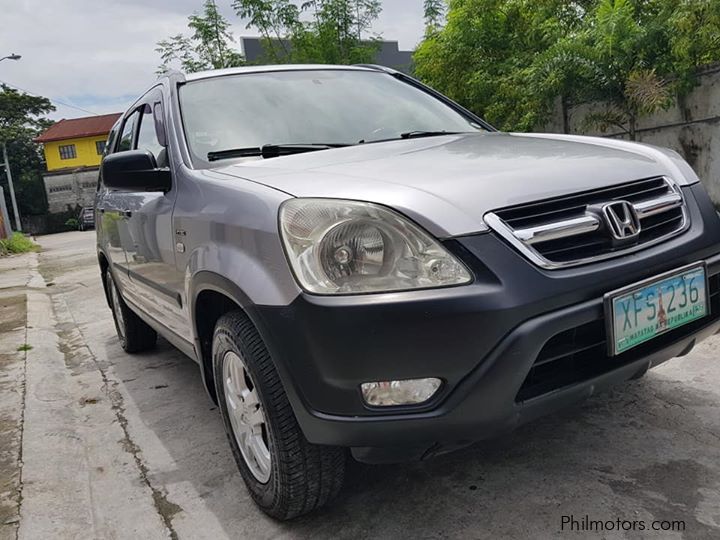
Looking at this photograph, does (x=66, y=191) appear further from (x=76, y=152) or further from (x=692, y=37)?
(x=692, y=37)

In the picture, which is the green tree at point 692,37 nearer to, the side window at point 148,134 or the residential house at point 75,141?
the side window at point 148,134

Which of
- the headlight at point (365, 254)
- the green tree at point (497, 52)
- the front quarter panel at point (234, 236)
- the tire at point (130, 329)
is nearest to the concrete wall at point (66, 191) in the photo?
the green tree at point (497, 52)

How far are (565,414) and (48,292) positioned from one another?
767 cm

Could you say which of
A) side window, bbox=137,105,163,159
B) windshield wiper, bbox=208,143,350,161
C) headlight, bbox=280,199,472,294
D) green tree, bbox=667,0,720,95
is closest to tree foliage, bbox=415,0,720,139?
green tree, bbox=667,0,720,95

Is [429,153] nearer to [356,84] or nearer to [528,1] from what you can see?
[356,84]

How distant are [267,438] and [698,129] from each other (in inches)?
245

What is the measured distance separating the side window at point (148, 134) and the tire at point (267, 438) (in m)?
1.21

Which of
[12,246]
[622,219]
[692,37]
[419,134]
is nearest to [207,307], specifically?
[419,134]

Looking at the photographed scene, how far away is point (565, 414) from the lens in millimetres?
2699

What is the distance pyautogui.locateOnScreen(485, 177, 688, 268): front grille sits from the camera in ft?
5.62

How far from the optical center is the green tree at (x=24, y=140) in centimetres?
4116

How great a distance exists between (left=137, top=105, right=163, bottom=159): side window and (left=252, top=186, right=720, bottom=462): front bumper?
160cm

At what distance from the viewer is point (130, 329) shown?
444 cm

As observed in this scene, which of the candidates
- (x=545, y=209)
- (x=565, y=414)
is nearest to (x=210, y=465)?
(x=565, y=414)
